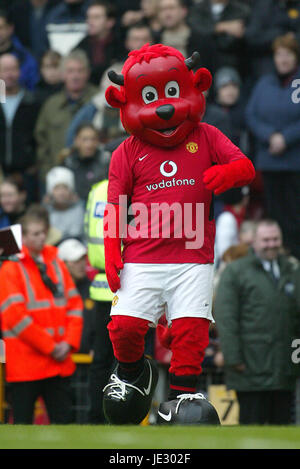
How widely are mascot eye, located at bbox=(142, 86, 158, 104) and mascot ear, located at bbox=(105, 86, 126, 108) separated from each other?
0.12 metres

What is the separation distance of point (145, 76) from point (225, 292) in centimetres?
278

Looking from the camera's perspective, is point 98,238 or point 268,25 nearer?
point 98,238

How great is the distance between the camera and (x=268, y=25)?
422 inches

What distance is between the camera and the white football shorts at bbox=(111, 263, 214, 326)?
5562 millimetres

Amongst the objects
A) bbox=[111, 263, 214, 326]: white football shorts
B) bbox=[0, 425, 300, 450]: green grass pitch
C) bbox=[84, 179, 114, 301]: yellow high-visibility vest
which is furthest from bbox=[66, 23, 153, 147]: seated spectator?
bbox=[0, 425, 300, 450]: green grass pitch

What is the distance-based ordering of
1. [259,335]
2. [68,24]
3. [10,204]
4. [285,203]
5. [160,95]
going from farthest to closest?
[68,24], [10,204], [285,203], [259,335], [160,95]

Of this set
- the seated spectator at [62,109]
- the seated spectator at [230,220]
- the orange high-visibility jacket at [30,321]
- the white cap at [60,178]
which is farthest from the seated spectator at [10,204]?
the orange high-visibility jacket at [30,321]

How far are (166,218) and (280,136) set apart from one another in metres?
4.34

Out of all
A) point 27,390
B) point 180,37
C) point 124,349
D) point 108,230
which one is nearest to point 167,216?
point 108,230

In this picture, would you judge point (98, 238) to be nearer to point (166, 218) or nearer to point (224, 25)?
point (166, 218)

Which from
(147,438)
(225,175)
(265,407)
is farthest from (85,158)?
(147,438)

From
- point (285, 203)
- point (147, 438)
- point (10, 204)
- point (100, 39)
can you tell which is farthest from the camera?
point (100, 39)

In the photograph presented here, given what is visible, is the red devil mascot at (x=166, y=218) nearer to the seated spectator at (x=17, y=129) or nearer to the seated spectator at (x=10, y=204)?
the seated spectator at (x=10, y=204)
